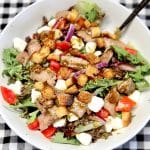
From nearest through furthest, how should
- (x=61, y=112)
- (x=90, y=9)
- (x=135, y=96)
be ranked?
(x=61, y=112)
(x=135, y=96)
(x=90, y=9)

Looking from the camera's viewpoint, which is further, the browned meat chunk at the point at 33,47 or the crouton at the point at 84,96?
the browned meat chunk at the point at 33,47

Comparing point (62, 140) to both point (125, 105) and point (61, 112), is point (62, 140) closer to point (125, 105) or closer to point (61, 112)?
point (61, 112)

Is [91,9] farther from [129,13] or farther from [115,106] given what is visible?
[115,106]

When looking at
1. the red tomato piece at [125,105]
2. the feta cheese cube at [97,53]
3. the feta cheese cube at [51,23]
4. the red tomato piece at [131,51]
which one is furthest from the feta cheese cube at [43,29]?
the red tomato piece at [125,105]

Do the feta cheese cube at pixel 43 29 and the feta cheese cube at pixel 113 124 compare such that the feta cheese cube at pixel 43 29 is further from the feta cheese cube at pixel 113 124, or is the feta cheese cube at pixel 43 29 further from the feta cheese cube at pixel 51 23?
the feta cheese cube at pixel 113 124

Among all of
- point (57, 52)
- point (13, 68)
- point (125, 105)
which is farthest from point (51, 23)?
point (125, 105)

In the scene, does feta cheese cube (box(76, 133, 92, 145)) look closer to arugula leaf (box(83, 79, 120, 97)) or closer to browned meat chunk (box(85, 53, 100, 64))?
arugula leaf (box(83, 79, 120, 97))

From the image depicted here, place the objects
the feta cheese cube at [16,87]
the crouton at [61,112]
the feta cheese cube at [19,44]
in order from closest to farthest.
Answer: the crouton at [61,112]
the feta cheese cube at [16,87]
the feta cheese cube at [19,44]
